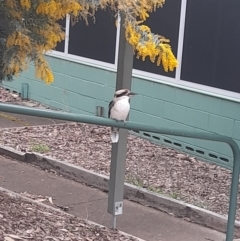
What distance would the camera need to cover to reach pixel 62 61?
11188 millimetres

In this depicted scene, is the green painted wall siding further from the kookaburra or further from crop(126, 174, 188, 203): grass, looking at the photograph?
the kookaburra

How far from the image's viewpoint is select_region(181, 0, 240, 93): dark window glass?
822cm

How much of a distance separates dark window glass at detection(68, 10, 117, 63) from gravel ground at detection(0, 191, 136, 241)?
456 centimetres

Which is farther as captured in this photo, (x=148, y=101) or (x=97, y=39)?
(x=97, y=39)

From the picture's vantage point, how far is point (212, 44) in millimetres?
8531

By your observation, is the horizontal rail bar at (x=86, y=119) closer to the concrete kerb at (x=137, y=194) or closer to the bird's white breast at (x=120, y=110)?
the bird's white breast at (x=120, y=110)

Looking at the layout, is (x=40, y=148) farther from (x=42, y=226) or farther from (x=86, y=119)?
(x=86, y=119)

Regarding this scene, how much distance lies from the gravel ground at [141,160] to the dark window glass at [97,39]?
1.23 metres

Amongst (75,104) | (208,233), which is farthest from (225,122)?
(75,104)

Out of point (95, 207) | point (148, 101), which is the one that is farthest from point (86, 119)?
point (148, 101)

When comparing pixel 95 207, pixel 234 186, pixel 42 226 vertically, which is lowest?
pixel 95 207

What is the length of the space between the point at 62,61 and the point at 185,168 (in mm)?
3823

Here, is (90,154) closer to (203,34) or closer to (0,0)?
(203,34)

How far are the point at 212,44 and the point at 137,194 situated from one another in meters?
2.56
